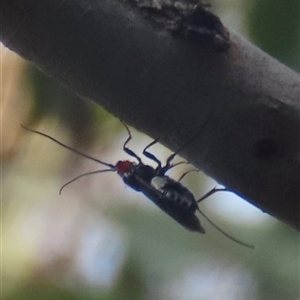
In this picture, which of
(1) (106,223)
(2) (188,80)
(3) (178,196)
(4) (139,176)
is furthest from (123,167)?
(2) (188,80)

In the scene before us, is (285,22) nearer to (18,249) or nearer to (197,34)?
(197,34)

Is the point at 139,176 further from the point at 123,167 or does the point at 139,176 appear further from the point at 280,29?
the point at 280,29

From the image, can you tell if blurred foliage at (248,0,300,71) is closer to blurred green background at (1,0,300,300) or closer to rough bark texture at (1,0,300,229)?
blurred green background at (1,0,300,300)

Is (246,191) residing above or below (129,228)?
below

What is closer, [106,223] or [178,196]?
[178,196]

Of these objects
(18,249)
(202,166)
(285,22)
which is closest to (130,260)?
(18,249)

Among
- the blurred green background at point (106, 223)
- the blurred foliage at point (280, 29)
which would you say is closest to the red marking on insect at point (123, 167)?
the blurred green background at point (106, 223)

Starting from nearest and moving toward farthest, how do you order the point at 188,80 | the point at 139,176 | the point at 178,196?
1. the point at 188,80
2. the point at 178,196
3. the point at 139,176
